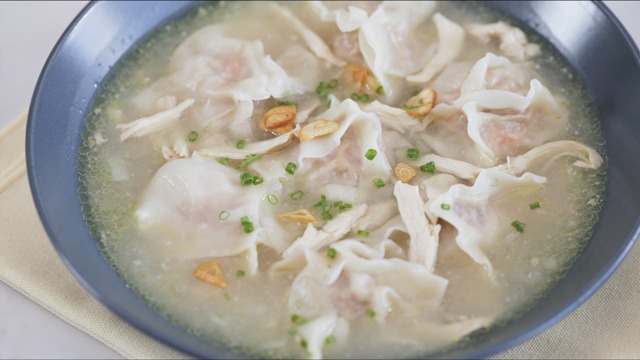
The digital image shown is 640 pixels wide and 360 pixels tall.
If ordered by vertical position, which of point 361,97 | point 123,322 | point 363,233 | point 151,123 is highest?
point 151,123

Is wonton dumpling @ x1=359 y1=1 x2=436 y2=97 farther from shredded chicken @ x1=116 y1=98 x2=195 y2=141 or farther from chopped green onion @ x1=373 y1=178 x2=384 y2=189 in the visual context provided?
shredded chicken @ x1=116 y1=98 x2=195 y2=141

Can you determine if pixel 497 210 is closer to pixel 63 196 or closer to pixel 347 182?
pixel 347 182

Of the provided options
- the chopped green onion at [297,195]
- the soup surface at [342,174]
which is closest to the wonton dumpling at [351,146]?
the soup surface at [342,174]

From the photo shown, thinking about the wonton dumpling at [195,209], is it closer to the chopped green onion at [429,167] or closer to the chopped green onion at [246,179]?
the chopped green onion at [246,179]

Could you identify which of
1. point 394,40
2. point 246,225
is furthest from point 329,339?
point 394,40

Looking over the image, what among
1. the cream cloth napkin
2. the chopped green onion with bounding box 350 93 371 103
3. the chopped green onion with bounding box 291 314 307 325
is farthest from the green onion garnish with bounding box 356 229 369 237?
the chopped green onion with bounding box 350 93 371 103

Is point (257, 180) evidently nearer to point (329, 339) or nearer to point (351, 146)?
point (351, 146)
